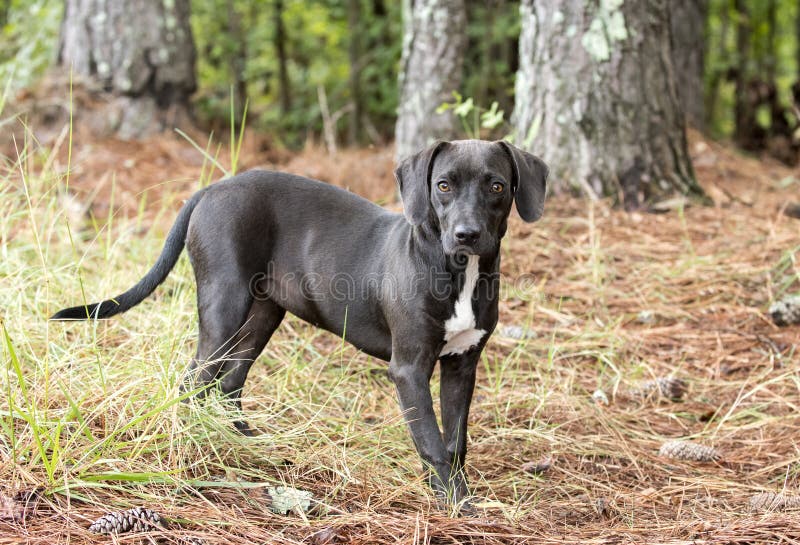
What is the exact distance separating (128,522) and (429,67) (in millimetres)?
4566

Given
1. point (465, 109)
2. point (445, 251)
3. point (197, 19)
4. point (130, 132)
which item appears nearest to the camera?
point (445, 251)

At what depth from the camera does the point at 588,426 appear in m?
3.90

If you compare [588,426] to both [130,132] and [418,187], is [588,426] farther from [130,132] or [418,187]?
[130,132]

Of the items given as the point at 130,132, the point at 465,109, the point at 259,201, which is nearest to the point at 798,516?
the point at 259,201

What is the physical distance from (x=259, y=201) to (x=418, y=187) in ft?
2.68

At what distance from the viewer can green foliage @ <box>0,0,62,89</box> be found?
732cm

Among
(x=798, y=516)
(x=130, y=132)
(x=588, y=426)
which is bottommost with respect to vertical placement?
(x=588, y=426)

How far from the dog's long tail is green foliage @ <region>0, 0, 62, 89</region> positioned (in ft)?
12.9

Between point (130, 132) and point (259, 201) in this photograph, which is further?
point (130, 132)

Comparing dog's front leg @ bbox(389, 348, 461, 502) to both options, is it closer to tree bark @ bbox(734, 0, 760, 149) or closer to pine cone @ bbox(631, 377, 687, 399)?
pine cone @ bbox(631, 377, 687, 399)

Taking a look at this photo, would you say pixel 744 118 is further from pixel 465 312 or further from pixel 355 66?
pixel 465 312

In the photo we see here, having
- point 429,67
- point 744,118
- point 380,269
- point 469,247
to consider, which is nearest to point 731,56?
point 744,118

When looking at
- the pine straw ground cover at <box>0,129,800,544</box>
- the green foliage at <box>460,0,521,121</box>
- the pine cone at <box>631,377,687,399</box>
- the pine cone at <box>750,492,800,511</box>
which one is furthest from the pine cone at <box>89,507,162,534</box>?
the green foliage at <box>460,0,521,121</box>

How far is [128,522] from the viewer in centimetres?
249
